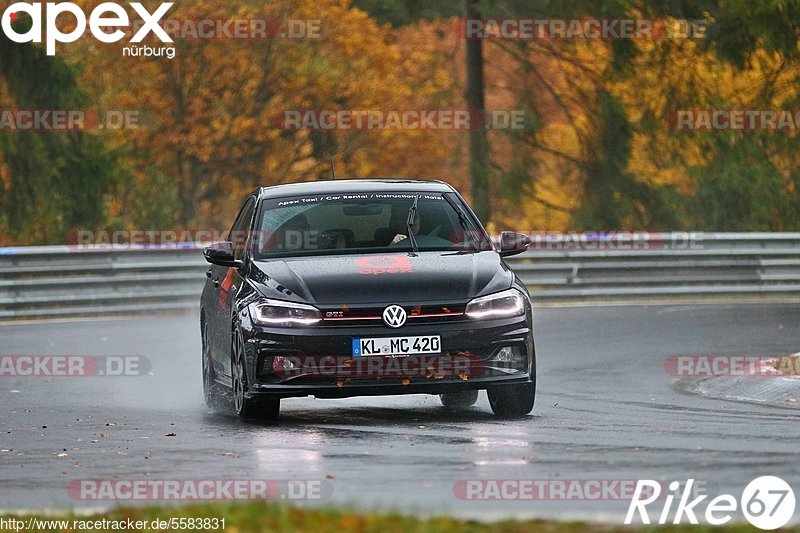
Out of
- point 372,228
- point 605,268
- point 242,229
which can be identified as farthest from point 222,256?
point 605,268

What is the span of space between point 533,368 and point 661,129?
92.5 feet

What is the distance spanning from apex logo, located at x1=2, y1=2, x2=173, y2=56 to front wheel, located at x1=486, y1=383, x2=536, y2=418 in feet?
77.1

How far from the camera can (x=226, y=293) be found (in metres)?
13.5

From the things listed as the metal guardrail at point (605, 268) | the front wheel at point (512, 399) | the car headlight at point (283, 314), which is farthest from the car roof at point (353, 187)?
the metal guardrail at point (605, 268)

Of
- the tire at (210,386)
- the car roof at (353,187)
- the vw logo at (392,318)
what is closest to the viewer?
the vw logo at (392,318)

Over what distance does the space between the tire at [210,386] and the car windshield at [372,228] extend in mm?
1595

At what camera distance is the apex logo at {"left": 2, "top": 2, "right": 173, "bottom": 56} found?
37.3 meters

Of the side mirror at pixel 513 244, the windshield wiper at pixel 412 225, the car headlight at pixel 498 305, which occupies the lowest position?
the car headlight at pixel 498 305

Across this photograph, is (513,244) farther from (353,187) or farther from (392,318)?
(392,318)

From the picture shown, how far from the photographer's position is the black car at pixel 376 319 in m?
11.9

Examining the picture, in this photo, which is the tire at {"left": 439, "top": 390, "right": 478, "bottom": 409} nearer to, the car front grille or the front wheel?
the front wheel

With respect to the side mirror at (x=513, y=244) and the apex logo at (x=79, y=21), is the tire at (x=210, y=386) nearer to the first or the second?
the side mirror at (x=513, y=244)

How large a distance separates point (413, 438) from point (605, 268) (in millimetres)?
16123

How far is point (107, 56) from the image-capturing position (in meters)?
46.6
